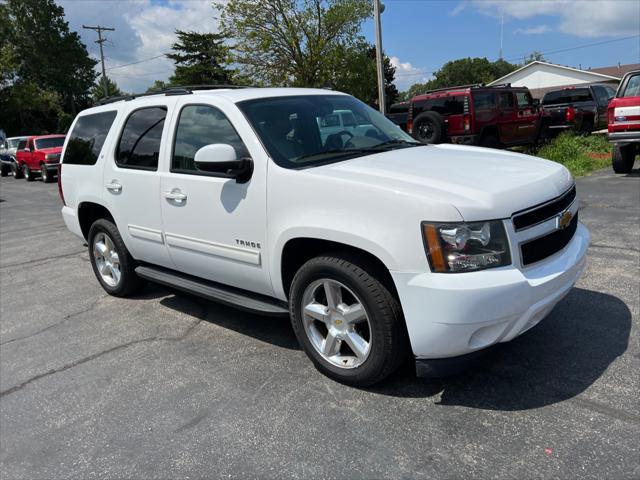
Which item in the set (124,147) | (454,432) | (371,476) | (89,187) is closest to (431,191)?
(454,432)

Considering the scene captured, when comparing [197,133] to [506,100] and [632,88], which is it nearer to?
[632,88]

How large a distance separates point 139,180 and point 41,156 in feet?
62.1

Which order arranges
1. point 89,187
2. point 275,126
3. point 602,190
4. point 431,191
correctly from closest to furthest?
point 431,191, point 275,126, point 89,187, point 602,190

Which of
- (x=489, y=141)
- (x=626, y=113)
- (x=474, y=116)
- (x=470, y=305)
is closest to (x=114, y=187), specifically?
(x=470, y=305)

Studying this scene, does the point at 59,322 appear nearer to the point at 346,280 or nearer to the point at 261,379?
the point at 261,379

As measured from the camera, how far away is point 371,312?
2.96 metres

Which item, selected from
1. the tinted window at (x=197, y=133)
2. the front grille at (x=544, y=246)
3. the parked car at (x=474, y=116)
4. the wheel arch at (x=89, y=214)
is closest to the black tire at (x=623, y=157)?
the parked car at (x=474, y=116)

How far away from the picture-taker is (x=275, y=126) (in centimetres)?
371

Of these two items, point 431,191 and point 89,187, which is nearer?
point 431,191

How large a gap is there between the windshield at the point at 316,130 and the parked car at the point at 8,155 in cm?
2430

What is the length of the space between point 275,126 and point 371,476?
231 centimetres

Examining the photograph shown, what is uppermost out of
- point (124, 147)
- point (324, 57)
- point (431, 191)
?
point (324, 57)

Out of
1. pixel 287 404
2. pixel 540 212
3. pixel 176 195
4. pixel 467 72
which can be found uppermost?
pixel 467 72

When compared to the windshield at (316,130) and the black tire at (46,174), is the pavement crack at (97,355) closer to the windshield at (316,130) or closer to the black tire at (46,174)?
the windshield at (316,130)
